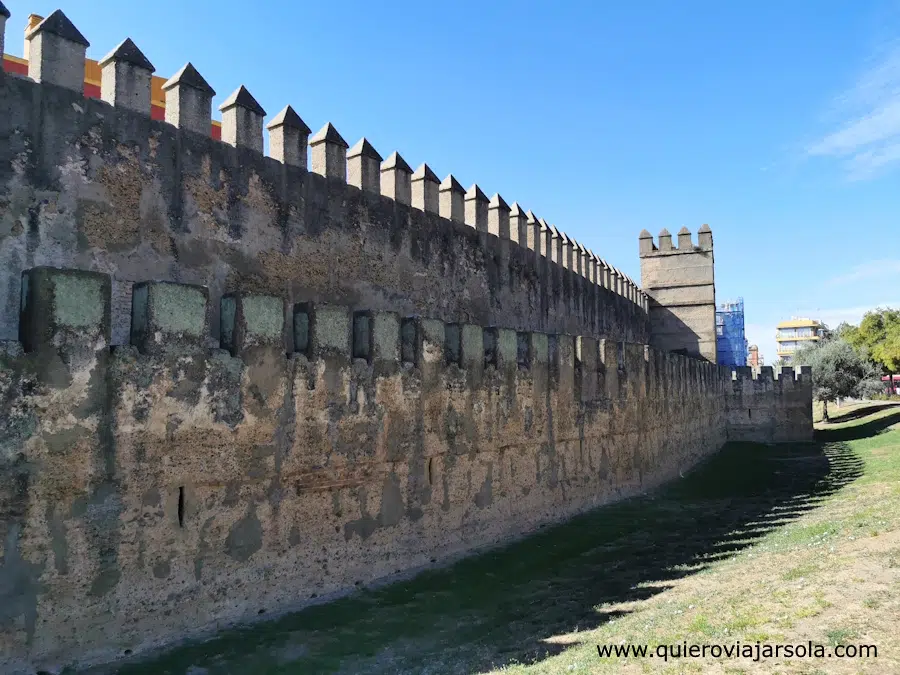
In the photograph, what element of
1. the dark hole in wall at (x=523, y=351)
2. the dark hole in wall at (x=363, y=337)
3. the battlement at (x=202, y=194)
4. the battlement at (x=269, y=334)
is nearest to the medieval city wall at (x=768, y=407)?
the battlement at (x=269, y=334)

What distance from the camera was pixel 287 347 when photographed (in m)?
6.31

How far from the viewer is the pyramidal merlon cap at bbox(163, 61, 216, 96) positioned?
7.22 meters

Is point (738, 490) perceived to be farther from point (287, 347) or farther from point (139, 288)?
point (139, 288)

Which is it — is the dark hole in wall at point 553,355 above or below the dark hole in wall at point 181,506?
above

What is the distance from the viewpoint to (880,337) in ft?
122

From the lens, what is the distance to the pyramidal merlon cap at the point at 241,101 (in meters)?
7.76

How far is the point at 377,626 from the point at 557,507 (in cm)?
455

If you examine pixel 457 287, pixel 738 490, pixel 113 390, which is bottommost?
Result: pixel 738 490

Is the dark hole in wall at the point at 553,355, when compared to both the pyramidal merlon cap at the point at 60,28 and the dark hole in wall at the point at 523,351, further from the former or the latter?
the pyramidal merlon cap at the point at 60,28

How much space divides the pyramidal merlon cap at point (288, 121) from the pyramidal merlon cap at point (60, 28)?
Result: 2304mm

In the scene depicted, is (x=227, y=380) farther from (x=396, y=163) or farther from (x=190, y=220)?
(x=396, y=163)

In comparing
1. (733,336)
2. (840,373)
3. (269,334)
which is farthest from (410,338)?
(840,373)

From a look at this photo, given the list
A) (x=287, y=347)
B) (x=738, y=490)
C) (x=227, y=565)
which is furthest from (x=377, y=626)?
(x=738, y=490)

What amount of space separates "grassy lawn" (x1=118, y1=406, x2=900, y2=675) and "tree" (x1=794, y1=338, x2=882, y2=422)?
2681 centimetres
